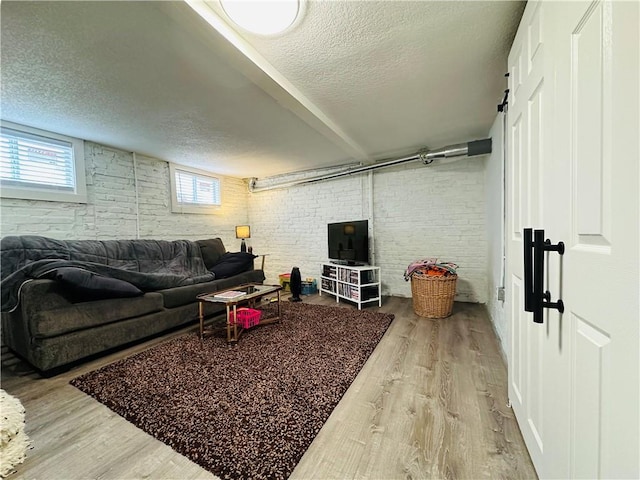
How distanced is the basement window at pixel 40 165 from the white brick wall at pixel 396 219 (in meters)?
2.83

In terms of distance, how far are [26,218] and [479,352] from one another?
459cm

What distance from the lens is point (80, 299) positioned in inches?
79.9

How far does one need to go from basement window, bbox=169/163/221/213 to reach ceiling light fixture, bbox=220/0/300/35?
3344 millimetres

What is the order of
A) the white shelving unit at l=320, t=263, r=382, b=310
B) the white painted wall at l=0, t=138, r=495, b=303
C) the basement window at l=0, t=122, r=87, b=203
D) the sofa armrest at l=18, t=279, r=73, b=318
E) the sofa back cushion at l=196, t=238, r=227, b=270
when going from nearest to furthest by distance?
1. the sofa armrest at l=18, t=279, r=73, b=318
2. the basement window at l=0, t=122, r=87, b=203
3. the white painted wall at l=0, t=138, r=495, b=303
4. the white shelving unit at l=320, t=263, r=382, b=310
5. the sofa back cushion at l=196, t=238, r=227, b=270

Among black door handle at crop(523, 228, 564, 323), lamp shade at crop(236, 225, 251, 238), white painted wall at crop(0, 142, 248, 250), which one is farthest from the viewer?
lamp shade at crop(236, 225, 251, 238)

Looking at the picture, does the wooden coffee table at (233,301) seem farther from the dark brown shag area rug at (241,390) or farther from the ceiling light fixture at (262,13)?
the ceiling light fixture at (262,13)

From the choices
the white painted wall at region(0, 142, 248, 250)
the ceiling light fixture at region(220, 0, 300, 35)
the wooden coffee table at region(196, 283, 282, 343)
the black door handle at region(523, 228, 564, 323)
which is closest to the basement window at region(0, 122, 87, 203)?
the white painted wall at region(0, 142, 248, 250)

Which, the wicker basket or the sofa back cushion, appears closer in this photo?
the wicker basket

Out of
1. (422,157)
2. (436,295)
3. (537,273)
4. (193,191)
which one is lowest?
(436,295)

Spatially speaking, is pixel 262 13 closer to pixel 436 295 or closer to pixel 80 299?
pixel 80 299

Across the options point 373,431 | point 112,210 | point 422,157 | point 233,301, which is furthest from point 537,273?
point 112,210

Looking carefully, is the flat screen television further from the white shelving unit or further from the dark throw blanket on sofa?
the dark throw blanket on sofa

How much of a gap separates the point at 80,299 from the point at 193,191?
2.78 meters

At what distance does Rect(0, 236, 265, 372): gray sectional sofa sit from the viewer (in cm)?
186
